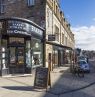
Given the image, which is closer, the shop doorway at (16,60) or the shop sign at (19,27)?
the shop sign at (19,27)

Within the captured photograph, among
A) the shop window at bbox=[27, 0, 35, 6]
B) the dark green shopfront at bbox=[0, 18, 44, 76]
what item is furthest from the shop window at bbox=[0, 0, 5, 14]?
the dark green shopfront at bbox=[0, 18, 44, 76]

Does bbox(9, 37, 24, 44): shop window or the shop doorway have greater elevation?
bbox(9, 37, 24, 44): shop window

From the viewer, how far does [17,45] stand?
2525 centimetres

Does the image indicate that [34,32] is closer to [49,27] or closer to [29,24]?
[29,24]

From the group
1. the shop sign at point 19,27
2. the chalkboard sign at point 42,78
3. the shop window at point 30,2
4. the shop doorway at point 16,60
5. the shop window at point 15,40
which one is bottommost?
the chalkboard sign at point 42,78

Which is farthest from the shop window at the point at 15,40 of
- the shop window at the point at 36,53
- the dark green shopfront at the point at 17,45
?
the shop window at the point at 36,53

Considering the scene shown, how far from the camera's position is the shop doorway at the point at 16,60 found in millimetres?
24864

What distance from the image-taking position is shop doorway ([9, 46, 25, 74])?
24.9 meters

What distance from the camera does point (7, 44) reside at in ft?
80.8

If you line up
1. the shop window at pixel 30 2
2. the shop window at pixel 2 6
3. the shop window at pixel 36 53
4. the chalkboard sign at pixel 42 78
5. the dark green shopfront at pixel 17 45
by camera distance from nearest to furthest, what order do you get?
1. the chalkboard sign at pixel 42 78
2. the dark green shopfront at pixel 17 45
3. the shop window at pixel 36 53
4. the shop window at pixel 30 2
5. the shop window at pixel 2 6

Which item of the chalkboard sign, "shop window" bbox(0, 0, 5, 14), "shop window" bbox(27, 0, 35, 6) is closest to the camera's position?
the chalkboard sign

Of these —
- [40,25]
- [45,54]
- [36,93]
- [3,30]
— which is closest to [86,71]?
[45,54]

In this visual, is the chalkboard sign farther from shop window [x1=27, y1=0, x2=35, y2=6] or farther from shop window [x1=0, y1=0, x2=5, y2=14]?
shop window [x1=0, y1=0, x2=5, y2=14]

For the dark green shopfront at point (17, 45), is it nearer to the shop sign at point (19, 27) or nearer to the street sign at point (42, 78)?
the shop sign at point (19, 27)
